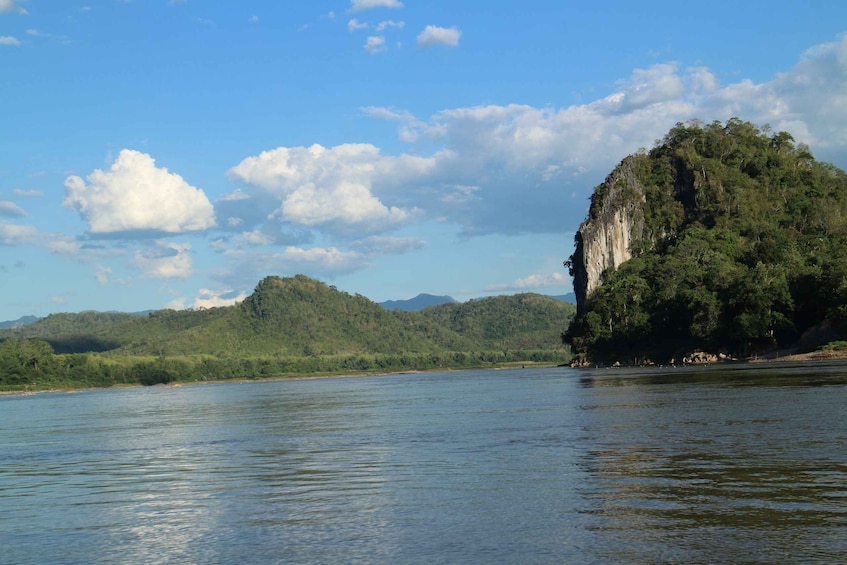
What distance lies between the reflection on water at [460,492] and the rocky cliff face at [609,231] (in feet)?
436

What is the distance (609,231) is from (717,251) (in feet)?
96.7

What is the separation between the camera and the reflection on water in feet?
50.7

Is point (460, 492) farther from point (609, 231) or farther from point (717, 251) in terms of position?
point (609, 231)

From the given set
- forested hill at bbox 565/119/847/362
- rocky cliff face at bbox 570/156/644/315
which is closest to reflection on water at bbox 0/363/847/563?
forested hill at bbox 565/119/847/362

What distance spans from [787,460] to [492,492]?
26.8ft

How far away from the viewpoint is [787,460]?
23062 millimetres

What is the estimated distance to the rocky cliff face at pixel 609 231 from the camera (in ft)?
572

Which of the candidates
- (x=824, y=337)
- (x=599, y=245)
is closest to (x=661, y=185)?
(x=599, y=245)

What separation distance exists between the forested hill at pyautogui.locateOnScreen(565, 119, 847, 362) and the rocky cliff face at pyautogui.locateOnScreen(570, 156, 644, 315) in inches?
12.7

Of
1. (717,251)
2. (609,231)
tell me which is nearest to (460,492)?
(717,251)

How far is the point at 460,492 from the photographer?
21266 mm

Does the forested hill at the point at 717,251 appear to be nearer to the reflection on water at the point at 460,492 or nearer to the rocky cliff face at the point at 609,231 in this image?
the rocky cliff face at the point at 609,231

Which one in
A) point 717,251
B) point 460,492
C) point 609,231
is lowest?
point 460,492

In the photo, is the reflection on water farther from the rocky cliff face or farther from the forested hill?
the rocky cliff face
